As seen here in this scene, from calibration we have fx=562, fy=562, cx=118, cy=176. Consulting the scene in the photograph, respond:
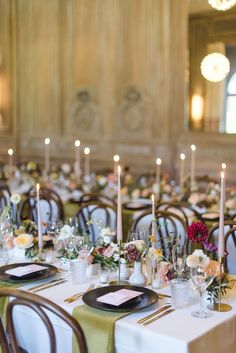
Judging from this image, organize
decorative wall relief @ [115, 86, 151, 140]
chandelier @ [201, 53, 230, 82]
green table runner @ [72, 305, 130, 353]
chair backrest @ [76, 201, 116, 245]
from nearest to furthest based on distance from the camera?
green table runner @ [72, 305, 130, 353] < chair backrest @ [76, 201, 116, 245] < chandelier @ [201, 53, 230, 82] < decorative wall relief @ [115, 86, 151, 140]

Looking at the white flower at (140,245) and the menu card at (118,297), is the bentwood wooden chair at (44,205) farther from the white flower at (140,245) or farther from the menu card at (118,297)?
the menu card at (118,297)

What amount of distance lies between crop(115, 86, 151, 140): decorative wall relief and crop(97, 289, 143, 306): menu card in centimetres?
516

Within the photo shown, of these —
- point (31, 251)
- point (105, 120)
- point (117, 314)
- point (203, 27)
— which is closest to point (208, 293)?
A: point (117, 314)

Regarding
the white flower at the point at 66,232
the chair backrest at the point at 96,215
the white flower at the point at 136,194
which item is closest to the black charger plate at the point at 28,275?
the white flower at the point at 66,232

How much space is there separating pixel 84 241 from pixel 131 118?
192 inches

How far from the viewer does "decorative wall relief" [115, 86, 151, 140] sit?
767cm

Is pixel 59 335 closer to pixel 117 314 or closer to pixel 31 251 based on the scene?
pixel 117 314

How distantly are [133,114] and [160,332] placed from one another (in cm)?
575

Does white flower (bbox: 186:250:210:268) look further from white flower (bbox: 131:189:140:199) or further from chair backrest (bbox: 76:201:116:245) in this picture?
white flower (bbox: 131:189:140:199)

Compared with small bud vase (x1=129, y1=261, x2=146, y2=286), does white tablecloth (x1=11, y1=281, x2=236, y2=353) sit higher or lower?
lower

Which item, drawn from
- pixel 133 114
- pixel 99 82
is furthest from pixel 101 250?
pixel 99 82

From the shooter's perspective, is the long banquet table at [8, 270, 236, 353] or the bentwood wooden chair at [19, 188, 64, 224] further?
the bentwood wooden chair at [19, 188, 64, 224]

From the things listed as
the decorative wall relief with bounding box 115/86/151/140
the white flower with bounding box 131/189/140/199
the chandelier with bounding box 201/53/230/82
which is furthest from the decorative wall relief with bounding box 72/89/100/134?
the white flower with bounding box 131/189/140/199

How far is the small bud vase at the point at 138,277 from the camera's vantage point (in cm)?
285
